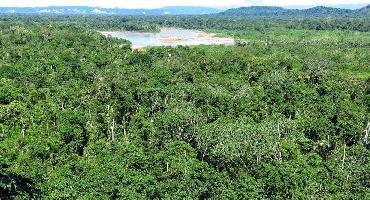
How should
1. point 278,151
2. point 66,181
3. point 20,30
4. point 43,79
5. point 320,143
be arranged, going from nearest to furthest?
point 66,181 → point 278,151 → point 320,143 → point 43,79 → point 20,30

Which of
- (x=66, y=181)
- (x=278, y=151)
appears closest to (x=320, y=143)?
(x=278, y=151)

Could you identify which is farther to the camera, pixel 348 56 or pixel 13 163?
pixel 348 56

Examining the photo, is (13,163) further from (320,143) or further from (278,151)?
(320,143)

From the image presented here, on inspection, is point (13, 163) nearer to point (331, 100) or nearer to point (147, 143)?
point (147, 143)

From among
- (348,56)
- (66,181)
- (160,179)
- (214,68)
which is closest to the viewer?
(66,181)

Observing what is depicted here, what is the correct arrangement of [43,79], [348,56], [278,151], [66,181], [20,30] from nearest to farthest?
[66,181]
[278,151]
[43,79]
[348,56]
[20,30]

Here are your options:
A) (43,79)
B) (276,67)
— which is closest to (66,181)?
(43,79)
